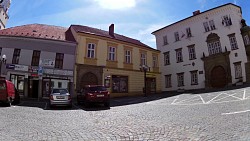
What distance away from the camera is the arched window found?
88.9 feet

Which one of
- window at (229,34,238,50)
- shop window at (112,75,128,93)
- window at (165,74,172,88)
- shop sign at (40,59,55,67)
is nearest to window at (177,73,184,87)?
window at (165,74,172,88)

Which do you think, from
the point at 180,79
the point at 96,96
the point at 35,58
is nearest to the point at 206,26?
the point at 180,79

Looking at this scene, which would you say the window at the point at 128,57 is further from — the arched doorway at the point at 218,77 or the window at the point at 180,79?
the arched doorway at the point at 218,77

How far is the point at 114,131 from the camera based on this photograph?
648cm

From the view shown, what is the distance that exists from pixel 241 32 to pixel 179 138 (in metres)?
25.5

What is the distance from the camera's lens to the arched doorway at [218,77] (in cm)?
2640

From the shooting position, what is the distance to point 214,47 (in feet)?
90.5

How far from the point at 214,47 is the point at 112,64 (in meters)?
15.4

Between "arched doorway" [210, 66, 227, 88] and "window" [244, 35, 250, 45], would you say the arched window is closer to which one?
"arched doorway" [210, 66, 227, 88]

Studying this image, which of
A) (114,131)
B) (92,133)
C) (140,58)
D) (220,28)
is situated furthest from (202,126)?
(220,28)

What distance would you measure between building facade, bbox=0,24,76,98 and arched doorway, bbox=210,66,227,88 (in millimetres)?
20053

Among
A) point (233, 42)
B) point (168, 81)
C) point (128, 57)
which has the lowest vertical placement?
point (168, 81)

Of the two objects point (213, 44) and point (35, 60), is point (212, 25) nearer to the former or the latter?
point (213, 44)

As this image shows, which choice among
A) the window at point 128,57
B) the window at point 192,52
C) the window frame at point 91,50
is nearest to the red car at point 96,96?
the window frame at point 91,50
